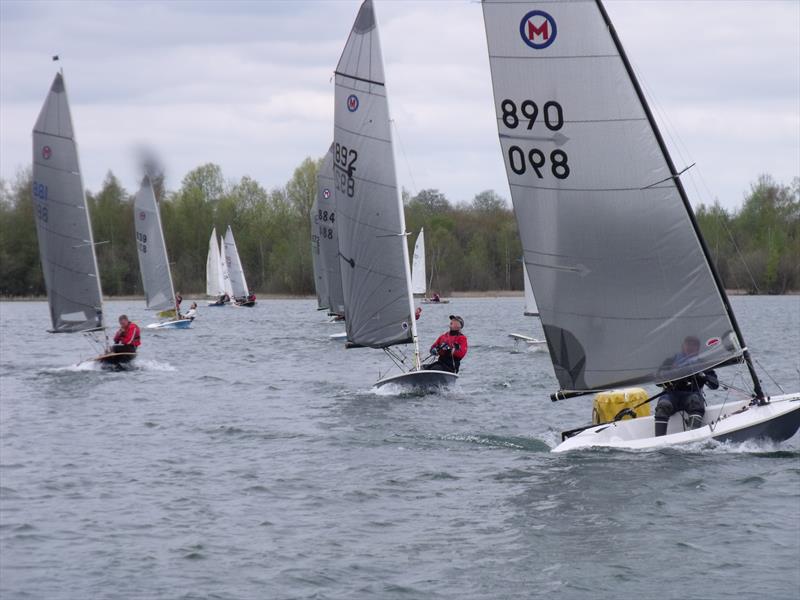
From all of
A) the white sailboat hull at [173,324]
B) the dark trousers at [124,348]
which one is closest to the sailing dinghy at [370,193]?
the dark trousers at [124,348]

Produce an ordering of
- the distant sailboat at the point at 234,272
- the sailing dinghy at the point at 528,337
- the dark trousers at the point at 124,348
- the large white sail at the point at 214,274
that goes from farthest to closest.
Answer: the large white sail at the point at 214,274, the distant sailboat at the point at 234,272, the sailing dinghy at the point at 528,337, the dark trousers at the point at 124,348

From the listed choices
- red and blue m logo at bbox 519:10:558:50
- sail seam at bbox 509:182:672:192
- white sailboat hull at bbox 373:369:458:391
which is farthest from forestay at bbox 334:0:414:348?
red and blue m logo at bbox 519:10:558:50

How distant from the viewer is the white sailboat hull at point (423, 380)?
64.6 ft

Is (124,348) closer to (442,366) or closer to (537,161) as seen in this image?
(442,366)

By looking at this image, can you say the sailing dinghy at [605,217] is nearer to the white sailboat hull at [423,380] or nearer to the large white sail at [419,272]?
the white sailboat hull at [423,380]

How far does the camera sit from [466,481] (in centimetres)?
1299

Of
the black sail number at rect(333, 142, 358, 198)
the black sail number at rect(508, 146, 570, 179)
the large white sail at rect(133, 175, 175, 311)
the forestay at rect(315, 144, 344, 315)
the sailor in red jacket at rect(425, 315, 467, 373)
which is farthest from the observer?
the large white sail at rect(133, 175, 175, 311)

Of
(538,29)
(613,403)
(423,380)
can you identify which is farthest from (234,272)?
(538,29)

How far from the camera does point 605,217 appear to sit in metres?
13.1

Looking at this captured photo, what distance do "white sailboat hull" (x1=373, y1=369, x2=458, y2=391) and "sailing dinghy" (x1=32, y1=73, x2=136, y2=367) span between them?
8774 mm

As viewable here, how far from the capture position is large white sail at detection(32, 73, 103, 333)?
2717cm

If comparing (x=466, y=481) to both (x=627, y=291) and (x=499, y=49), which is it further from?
(x=499, y=49)

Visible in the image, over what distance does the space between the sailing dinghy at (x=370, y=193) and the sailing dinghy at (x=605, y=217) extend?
720cm

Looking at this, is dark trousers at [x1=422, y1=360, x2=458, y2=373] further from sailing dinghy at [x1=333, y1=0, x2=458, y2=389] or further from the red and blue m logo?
the red and blue m logo
